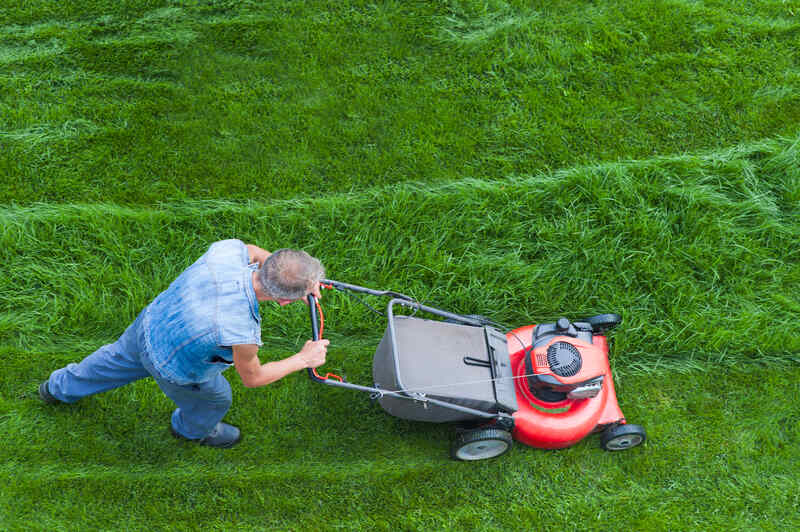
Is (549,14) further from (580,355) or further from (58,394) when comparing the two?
(58,394)

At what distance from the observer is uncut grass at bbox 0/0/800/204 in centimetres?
418

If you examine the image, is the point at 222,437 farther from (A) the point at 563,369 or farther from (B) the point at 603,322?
(B) the point at 603,322

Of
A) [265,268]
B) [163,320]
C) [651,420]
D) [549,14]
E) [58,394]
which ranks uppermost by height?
[549,14]

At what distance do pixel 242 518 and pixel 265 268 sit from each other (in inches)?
66.7

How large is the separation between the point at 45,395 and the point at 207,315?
1.68 m

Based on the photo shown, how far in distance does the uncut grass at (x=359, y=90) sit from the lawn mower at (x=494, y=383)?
1372mm

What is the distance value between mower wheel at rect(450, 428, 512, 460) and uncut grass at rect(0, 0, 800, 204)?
178 centimetres

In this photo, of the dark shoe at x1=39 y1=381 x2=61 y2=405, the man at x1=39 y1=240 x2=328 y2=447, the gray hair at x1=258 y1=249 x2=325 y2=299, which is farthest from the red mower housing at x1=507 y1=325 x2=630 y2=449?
the dark shoe at x1=39 y1=381 x2=61 y2=405

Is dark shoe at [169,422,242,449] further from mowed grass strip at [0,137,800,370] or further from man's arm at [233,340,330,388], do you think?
man's arm at [233,340,330,388]

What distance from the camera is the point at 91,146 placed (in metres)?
4.21

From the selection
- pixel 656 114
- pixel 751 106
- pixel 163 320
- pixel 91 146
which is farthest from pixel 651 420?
pixel 91 146

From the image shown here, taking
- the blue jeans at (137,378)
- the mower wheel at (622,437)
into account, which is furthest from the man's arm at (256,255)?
the mower wheel at (622,437)

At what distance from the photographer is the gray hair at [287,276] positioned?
2301 millimetres

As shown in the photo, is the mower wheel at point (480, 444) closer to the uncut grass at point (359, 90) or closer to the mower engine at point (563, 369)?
the mower engine at point (563, 369)
